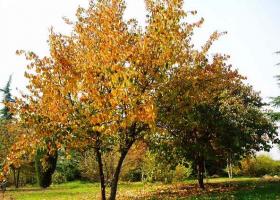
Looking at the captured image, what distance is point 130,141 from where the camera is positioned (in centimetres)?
1780

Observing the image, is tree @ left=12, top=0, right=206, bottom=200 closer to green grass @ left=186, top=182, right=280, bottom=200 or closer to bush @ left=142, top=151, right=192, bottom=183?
green grass @ left=186, top=182, right=280, bottom=200

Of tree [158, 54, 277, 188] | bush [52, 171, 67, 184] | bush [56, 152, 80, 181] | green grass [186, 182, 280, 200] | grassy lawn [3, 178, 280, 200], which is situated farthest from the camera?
bush [56, 152, 80, 181]

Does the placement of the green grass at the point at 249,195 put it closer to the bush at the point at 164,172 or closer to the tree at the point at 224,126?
the tree at the point at 224,126

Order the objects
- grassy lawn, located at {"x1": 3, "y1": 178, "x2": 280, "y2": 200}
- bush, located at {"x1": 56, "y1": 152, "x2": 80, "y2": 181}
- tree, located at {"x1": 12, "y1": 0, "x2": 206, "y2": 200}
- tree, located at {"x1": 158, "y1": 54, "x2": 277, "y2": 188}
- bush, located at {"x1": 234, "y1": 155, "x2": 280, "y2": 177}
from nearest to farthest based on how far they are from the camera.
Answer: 1. tree, located at {"x1": 12, "y1": 0, "x2": 206, "y2": 200}
2. grassy lawn, located at {"x1": 3, "y1": 178, "x2": 280, "y2": 200}
3. tree, located at {"x1": 158, "y1": 54, "x2": 277, "y2": 188}
4. bush, located at {"x1": 234, "y1": 155, "x2": 280, "y2": 177}
5. bush, located at {"x1": 56, "y1": 152, "x2": 80, "y2": 181}

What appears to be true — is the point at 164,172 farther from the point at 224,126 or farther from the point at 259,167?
the point at 259,167

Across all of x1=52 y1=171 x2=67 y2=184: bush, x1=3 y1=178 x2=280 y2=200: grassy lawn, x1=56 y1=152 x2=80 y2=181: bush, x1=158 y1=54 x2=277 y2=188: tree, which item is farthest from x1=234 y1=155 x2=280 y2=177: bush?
x1=52 y1=171 x2=67 y2=184: bush

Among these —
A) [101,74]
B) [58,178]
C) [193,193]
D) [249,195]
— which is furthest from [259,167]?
[101,74]

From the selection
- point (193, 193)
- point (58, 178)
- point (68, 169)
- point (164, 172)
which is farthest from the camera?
point (68, 169)

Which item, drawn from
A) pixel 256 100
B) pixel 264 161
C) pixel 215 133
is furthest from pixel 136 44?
pixel 264 161

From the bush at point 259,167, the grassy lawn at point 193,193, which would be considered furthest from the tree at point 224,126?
the bush at point 259,167

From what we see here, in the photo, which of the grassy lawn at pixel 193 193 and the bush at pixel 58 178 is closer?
the grassy lawn at pixel 193 193

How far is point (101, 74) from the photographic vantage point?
46.0 ft

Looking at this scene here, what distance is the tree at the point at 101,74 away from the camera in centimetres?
1420

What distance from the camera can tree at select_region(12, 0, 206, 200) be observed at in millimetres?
14195
